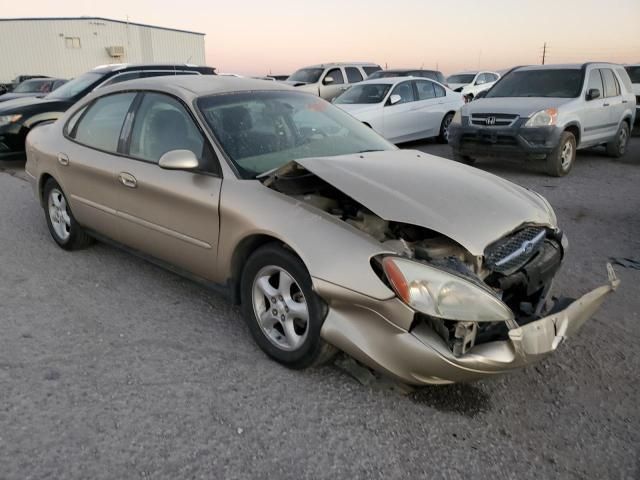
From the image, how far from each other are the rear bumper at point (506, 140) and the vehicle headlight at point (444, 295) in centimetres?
666

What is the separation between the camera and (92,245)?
500cm

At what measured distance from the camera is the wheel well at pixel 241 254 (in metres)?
3.02

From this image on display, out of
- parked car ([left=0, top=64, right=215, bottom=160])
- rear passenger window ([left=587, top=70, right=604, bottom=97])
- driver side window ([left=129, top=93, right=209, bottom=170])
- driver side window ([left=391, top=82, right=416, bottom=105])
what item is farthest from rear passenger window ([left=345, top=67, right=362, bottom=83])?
driver side window ([left=129, top=93, right=209, bottom=170])

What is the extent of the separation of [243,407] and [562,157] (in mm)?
7629

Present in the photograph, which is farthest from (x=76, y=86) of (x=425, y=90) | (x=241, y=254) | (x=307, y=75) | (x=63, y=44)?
(x=63, y=44)

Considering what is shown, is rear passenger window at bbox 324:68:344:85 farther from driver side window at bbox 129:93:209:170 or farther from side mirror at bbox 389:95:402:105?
driver side window at bbox 129:93:209:170

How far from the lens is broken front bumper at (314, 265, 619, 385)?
2.38 m

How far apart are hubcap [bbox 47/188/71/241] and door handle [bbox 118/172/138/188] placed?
1221 mm

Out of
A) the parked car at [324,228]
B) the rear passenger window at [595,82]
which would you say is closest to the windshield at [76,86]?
the parked car at [324,228]

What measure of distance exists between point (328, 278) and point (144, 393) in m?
1.14

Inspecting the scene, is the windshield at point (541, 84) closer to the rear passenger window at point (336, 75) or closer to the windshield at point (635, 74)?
the rear passenger window at point (336, 75)

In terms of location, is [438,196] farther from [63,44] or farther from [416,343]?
[63,44]

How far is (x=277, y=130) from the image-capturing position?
372cm

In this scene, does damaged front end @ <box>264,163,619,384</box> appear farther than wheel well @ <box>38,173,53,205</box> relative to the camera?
No
